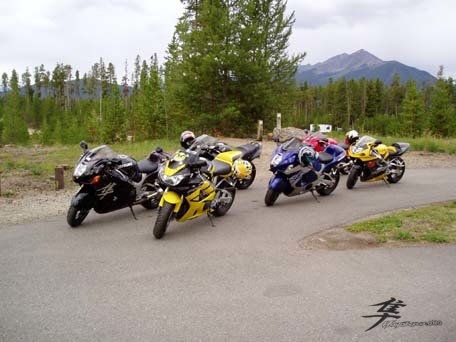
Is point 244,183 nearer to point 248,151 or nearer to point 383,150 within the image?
point 248,151

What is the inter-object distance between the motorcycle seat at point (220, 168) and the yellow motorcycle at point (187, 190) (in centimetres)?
2

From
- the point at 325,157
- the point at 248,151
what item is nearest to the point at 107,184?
the point at 248,151

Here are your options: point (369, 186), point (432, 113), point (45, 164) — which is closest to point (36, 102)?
point (432, 113)

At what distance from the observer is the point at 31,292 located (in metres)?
4.32

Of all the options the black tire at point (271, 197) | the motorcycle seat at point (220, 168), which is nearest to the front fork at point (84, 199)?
the motorcycle seat at point (220, 168)

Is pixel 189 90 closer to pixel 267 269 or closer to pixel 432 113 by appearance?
pixel 267 269

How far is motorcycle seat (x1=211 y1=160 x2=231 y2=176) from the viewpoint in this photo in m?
7.57

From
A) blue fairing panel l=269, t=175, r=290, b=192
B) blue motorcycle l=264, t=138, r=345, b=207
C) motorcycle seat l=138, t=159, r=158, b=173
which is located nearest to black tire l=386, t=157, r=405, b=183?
blue motorcycle l=264, t=138, r=345, b=207

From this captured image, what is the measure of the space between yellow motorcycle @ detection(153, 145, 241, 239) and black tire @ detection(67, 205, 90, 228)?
1.54 meters

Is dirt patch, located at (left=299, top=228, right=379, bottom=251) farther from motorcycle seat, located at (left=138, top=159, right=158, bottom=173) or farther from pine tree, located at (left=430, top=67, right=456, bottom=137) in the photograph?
pine tree, located at (left=430, top=67, right=456, bottom=137)

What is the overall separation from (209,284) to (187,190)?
2221mm

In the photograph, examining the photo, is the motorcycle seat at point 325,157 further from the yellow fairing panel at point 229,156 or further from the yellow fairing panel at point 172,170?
the yellow fairing panel at point 172,170

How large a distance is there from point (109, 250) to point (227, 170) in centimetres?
293

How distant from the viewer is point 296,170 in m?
8.33
